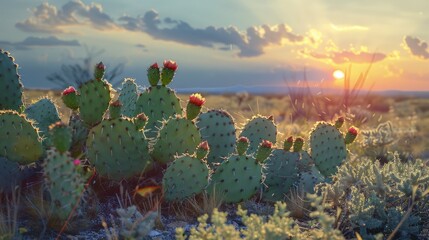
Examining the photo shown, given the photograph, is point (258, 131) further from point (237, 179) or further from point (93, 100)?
point (93, 100)

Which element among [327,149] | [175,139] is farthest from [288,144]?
[175,139]

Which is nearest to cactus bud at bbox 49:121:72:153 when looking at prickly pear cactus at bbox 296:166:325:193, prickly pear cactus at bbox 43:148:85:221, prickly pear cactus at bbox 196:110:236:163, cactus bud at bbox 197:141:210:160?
prickly pear cactus at bbox 43:148:85:221

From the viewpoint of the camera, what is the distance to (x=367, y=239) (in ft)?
15.6

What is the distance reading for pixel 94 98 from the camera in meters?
5.75

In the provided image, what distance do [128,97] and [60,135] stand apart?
9.86 feet

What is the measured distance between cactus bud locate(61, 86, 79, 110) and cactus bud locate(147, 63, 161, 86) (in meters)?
0.75

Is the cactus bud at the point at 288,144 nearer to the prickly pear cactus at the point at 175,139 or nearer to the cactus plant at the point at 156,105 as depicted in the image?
the prickly pear cactus at the point at 175,139

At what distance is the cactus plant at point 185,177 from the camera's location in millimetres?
5215

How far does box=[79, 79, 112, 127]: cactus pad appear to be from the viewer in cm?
576

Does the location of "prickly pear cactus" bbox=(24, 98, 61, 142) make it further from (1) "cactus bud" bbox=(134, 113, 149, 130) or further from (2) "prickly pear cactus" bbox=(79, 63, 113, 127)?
(1) "cactus bud" bbox=(134, 113, 149, 130)

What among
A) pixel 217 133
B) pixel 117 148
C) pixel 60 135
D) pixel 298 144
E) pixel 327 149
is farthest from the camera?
pixel 327 149

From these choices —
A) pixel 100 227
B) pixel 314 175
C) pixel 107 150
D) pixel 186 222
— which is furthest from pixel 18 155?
pixel 314 175

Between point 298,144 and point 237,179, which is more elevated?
point 298,144

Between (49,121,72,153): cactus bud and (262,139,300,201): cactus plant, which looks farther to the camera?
(262,139,300,201): cactus plant
